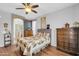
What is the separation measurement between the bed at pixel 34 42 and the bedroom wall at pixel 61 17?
155mm

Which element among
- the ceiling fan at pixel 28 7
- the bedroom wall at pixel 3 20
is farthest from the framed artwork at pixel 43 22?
the bedroom wall at pixel 3 20

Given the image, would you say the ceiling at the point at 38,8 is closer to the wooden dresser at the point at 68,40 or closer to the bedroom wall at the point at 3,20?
the bedroom wall at the point at 3,20

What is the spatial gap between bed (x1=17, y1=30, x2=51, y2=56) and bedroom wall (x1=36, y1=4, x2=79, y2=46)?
0.51 feet

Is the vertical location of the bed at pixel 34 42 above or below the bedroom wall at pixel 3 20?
below

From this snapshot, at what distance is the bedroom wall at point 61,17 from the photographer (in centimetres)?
231

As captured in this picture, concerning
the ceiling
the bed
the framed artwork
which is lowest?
the bed

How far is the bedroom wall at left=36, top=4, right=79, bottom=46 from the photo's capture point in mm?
2314

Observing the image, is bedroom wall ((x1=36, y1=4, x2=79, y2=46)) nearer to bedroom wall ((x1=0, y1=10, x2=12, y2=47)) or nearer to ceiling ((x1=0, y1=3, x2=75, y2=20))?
ceiling ((x1=0, y1=3, x2=75, y2=20))

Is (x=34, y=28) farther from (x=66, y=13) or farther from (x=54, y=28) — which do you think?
(x=66, y=13)

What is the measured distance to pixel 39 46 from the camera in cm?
236

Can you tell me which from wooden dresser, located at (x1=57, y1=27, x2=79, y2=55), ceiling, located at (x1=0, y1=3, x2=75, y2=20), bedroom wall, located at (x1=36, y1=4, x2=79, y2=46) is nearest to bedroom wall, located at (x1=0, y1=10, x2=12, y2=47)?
ceiling, located at (x1=0, y1=3, x2=75, y2=20)

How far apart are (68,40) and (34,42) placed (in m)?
0.79

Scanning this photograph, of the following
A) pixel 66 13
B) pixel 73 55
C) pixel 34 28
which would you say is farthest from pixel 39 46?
pixel 66 13

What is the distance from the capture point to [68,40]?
248 cm
